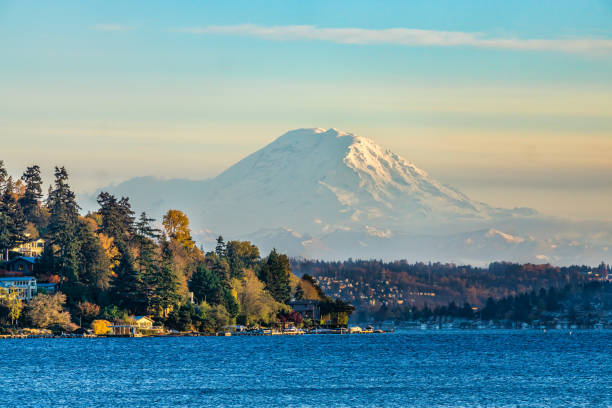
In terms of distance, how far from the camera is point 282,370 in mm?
113000

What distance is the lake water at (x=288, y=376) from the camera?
85.9 meters

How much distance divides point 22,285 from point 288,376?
3502 inches

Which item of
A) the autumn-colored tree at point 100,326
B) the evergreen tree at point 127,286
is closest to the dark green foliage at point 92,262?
the evergreen tree at point 127,286

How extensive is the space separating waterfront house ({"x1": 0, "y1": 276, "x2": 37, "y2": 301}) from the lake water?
68.6 ft

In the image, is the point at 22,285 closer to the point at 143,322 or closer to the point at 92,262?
the point at 92,262

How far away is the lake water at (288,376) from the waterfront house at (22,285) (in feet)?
68.6

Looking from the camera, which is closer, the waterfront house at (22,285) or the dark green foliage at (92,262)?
the waterfront house at (22,285)

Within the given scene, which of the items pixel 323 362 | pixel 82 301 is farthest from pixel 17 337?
pixel 323 362

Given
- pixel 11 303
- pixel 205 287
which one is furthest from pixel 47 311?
pixel 205 287

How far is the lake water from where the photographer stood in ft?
282

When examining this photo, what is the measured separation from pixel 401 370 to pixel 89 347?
51.6 m

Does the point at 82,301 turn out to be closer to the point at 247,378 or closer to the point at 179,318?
the point at 179,318

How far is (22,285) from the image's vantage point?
181m

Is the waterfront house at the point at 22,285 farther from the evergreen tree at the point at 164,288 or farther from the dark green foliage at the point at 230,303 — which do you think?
the dark green foliage at the point at 230,303
